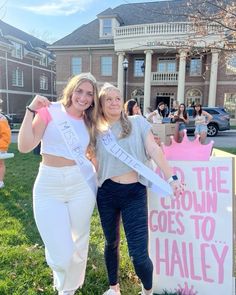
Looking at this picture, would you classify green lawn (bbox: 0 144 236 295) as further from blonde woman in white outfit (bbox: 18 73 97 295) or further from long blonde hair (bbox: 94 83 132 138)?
long blonde hair (bbox: 94 83 132 138)

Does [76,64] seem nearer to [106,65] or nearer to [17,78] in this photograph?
[106,65]

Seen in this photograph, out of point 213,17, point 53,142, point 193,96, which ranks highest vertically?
point 213,17

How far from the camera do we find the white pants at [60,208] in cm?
228

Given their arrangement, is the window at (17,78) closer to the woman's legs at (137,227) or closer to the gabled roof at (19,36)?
the gabled roof at (19,36)

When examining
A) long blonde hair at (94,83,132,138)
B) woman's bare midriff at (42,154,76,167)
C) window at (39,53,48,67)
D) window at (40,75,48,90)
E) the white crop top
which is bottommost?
woman's bare midriff at (42,154,76,167)

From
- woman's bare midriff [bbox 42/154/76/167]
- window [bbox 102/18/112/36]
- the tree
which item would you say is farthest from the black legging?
window [bbox 102/18/112/36]

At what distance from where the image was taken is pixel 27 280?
2949mm

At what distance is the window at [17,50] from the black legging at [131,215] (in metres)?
34.9

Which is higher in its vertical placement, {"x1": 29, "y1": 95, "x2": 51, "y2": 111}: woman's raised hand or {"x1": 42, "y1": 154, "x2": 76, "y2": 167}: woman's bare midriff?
{"x1": 29, "y1": 95, "x2": 51, "y2": 111}: woman's raised hand

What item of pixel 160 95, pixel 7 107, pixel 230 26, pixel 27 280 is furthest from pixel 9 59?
pixel 27 280

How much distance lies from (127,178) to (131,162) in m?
0.15

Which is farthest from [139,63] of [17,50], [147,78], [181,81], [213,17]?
[213,17]

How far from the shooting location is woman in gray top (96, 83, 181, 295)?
2.29 metres

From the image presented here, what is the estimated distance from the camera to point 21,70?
117 ft
